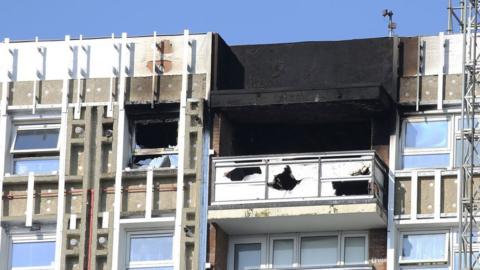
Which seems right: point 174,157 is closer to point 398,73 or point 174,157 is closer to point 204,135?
point 204,135

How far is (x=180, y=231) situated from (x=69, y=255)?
2684mm

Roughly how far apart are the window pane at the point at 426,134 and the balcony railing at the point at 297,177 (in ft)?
3.55

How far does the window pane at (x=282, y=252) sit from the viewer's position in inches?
2392

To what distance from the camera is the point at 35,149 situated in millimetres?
62312

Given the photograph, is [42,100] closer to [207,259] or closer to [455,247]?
[207,259]

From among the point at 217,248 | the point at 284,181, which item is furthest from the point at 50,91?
the point at 284,181

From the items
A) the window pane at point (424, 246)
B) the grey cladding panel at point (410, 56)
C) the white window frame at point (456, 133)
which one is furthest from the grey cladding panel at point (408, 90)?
the window pane at point (424, 246)

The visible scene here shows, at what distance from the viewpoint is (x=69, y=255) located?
199 ft

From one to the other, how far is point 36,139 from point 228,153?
4.70 metres

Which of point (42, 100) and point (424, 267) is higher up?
point (42, 100)

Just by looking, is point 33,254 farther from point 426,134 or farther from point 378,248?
point 426,134

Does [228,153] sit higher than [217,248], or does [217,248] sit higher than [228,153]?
[228,153]

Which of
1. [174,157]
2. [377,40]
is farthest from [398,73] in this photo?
[174,157]

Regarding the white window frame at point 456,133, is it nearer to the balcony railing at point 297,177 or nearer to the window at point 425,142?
the window at point 425,142
